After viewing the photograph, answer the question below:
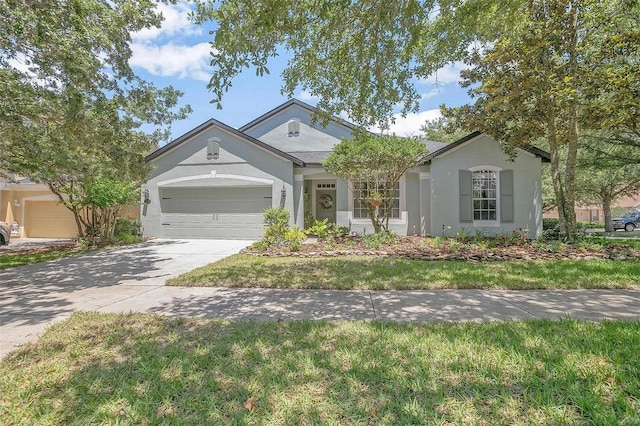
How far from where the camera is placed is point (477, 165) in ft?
39.6

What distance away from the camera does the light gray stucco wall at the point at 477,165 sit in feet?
38.7

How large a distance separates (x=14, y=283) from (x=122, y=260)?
2.64 metres

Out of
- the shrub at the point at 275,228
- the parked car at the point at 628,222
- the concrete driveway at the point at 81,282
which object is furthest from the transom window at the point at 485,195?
the parked car at the point at 628,222

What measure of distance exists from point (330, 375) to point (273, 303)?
2.28 metres

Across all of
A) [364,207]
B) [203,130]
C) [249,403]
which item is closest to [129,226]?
[203,130]

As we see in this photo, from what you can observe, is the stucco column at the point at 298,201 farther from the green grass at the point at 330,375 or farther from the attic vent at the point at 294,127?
the green grass at the point at 330,375

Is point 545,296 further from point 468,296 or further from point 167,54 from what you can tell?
point 167,54

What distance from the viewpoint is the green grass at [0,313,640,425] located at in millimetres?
2219

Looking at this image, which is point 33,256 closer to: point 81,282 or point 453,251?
point 81,282

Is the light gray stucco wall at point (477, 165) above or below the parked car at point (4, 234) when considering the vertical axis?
above

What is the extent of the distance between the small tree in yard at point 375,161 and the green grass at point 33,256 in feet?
29.3

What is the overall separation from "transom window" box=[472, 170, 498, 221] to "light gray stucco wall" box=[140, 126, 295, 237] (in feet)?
23.8

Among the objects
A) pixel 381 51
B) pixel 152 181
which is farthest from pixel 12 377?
pixel 152 181

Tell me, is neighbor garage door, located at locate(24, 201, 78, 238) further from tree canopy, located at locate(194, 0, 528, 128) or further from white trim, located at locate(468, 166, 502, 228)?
white trim, located at locate(468, 166, 502, 228)
